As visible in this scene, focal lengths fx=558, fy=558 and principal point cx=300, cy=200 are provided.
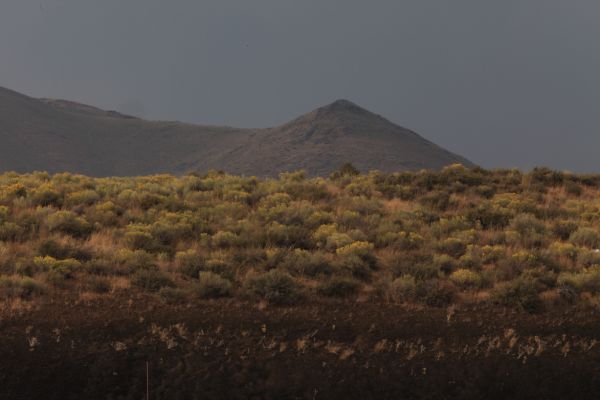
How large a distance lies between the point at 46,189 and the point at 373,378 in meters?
14.7

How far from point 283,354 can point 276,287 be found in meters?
3.17

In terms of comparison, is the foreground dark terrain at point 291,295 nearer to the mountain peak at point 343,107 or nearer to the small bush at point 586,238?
the small bush at point 586,238

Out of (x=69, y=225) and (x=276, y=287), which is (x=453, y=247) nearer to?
(x=276, y=287)

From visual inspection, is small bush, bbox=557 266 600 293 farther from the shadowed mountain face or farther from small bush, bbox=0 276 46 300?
the shadowed mountain face

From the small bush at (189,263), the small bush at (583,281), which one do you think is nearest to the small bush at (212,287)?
the small bush at (189,263)

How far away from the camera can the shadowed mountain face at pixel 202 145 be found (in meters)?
105

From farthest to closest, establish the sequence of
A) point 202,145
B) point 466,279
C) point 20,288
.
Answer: point 202,145 → point 466,279 → point 20,288

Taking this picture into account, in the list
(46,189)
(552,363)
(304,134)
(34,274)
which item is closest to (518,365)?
(552,363)

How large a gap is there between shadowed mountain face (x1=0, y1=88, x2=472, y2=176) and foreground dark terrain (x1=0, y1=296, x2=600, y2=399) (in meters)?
83.8

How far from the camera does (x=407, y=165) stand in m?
98.6

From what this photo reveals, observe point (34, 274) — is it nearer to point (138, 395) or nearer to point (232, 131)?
point (138, 395)

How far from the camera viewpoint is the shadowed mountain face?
10544 cm

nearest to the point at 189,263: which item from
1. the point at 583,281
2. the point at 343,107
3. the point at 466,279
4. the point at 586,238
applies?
the point at 466,279

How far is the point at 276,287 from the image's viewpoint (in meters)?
12.1
